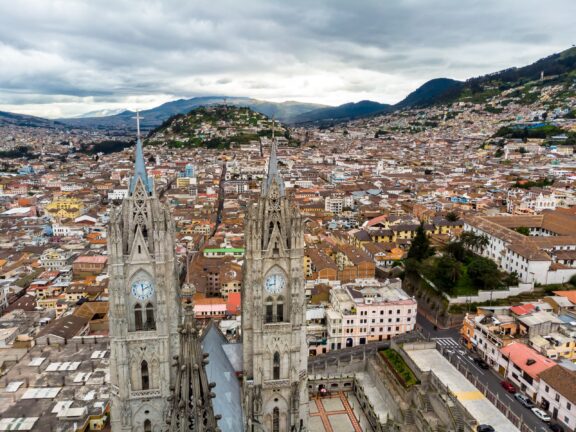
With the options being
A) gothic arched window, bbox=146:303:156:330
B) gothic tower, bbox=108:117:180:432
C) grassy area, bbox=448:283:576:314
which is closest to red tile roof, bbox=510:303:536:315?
grassy area, bbox=448:283:576:314

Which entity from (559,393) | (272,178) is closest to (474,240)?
(559,393)

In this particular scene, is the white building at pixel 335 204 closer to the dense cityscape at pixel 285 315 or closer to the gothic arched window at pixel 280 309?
the dense cityscape at pixel 285 315

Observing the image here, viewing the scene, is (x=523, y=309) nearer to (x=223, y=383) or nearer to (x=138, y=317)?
(x=223, y=383)

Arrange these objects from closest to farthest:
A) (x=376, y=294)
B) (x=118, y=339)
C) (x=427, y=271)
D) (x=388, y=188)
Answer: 1. (x=118, y=339)
2. (x=376, y=294)
3. (x=427, y=271)
4. (x=388, y=188)

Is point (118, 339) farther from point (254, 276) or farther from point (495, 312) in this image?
point (495, 312)

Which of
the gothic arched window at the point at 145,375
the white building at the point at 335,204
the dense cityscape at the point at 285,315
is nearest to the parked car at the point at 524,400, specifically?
the dense cityscape at the point at 285,315

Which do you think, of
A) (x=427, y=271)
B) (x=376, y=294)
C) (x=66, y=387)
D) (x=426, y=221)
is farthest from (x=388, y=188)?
(x=66, y=387)
